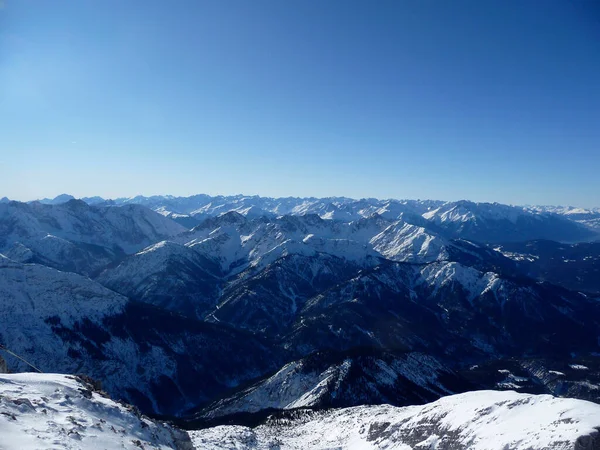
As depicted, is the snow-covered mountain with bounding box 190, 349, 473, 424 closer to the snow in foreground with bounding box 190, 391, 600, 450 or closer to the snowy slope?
the snowy slope

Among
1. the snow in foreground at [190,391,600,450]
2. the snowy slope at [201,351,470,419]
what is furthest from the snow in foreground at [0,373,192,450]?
the snowy slope at [201,351,470,419]

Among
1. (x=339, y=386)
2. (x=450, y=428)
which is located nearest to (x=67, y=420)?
(x=450, y=428)

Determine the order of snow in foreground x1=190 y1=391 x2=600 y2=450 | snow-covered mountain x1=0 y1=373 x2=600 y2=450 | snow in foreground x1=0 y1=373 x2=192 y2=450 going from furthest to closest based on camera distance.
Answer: snow in foreground x1=190 y1=391 x2=600 y2=450, snow-covered mountain x1=0 y1=373 x2=600 y2=450, snow in foreground x1=0 y1=373 x2=192 y2=450

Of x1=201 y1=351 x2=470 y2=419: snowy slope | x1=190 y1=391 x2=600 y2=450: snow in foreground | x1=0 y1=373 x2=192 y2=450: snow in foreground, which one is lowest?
x1=201 y1=351 x2=470 y2=419: snowy slope

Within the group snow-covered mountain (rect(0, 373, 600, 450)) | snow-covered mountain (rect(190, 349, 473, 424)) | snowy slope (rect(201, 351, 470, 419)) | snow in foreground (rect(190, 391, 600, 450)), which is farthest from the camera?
snowy slope (rect(201, 351, 470, 419))

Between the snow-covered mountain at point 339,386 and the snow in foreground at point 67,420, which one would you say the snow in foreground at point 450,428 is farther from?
the snow-covered mountain at point 339,386

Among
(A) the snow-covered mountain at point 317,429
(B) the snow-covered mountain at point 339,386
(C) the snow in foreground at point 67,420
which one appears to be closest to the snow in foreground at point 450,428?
(A) the snow-covered mountain at point 317,429
